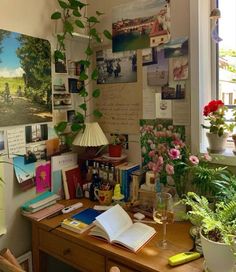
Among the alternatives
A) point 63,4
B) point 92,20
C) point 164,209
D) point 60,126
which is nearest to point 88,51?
point 92,20

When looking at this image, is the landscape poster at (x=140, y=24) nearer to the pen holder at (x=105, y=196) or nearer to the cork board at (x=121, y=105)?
the cork board at (x=121, y=105)

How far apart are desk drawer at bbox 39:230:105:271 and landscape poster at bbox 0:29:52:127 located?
2.08 feet

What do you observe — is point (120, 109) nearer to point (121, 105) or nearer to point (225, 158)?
point (121, 105)

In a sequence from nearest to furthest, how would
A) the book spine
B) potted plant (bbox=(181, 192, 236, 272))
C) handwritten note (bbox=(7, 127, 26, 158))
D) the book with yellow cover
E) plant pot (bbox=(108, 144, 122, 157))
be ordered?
1. potted plant (bbox=(181, 192, 236, 272))
2. the book with yellow cover
3. handwritten note (bbox=(7, 127, 26, 158))
4. the book spine
5. plant pot (bbox=(108, 144, 122, 157))

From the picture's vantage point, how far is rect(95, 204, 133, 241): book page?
1.25 meters

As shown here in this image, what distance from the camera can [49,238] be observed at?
1.45 metres

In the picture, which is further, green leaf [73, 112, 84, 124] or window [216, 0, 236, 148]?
green leaf [73, 112, 84, 124]

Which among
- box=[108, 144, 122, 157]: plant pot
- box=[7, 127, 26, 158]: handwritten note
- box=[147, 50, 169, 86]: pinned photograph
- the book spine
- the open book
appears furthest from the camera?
box=[108, 144, 122, 157]: plant pot

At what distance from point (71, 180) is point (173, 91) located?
838mm

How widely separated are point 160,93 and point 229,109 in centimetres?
38

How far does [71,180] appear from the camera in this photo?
179cm

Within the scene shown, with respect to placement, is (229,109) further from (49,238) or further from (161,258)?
(49,238)

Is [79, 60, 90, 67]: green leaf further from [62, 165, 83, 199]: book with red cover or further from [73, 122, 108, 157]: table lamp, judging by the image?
[62, 165, 83, 199]: book with red cover

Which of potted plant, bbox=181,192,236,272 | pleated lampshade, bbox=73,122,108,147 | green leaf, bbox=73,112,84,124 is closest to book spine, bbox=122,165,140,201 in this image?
pleated lampshade, bbox=73,122,108,147
